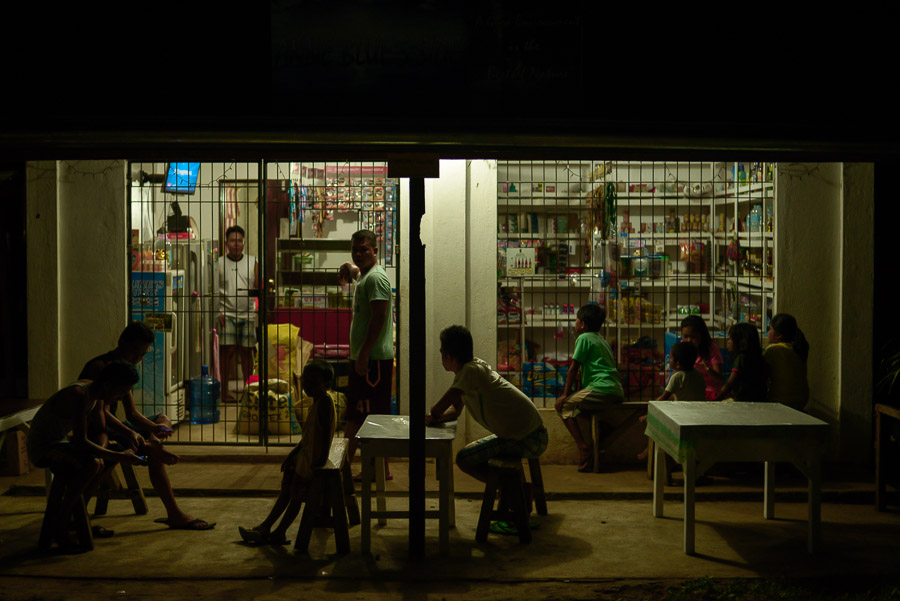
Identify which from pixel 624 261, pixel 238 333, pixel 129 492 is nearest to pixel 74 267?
pixel 238 333

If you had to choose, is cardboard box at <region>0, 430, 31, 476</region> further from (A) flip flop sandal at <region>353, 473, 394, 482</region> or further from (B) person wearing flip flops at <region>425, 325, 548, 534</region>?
(B) person wearing flip flops at <region>425, 325, 548, 534</region>

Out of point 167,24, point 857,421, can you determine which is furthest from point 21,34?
point 857,421

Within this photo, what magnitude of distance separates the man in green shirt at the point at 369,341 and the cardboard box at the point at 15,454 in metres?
2.87

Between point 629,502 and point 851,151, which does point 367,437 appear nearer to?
point 629,502

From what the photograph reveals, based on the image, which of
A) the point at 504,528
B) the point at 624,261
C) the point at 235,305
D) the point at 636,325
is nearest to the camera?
the point at 504,528

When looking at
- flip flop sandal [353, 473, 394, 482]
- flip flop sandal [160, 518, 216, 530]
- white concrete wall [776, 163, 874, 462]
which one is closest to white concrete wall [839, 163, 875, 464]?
white concrete wall [776, 163, 874, 462]

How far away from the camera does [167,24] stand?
530 centimetres

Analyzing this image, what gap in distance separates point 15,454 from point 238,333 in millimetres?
2626

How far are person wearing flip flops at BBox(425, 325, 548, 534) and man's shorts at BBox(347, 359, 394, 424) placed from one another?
1.16m

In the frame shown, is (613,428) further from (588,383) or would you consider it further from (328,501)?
(328,501)

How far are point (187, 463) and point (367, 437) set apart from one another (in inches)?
122

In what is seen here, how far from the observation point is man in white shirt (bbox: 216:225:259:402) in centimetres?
1018

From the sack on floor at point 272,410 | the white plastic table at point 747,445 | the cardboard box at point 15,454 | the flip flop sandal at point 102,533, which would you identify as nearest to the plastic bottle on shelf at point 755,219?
the white plastic table at point 747,445

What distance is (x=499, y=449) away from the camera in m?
6.56
